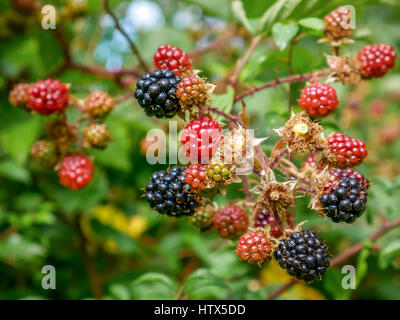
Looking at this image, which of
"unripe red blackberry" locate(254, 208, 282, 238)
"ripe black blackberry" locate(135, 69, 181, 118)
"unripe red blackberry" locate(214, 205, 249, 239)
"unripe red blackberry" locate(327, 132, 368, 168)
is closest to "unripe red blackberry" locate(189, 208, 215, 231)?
"unripe red blackberry" locate(214, 205, 249, 239)

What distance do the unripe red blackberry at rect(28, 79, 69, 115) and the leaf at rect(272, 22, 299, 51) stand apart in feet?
3.00

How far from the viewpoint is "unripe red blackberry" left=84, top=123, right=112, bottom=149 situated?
5.41ft

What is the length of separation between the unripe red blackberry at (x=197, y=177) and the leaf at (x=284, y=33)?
0.63 metres

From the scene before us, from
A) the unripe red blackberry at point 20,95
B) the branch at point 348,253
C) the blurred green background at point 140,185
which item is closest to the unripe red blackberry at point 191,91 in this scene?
the blurred green background at point 140,185

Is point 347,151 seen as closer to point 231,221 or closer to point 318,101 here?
point 318,101

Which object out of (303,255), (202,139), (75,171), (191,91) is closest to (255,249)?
(303,255)

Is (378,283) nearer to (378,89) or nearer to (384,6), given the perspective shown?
(378,89)

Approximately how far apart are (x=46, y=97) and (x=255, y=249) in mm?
1042

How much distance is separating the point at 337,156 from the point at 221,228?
0.49m

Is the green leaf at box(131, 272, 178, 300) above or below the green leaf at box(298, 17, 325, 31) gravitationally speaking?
below

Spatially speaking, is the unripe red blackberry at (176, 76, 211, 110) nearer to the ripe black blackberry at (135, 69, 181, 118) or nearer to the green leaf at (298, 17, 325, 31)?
the ripe black blackberry at (135, 69, 181, 118)

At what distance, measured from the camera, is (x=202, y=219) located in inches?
59.9

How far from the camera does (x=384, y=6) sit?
122 inches
